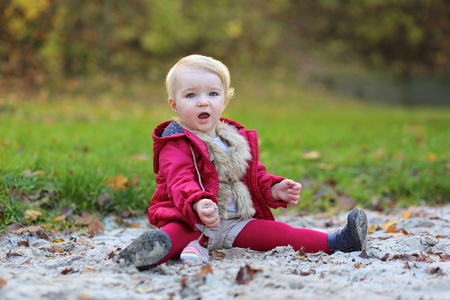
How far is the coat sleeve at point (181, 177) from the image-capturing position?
259cm

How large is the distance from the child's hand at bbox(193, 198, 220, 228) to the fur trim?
327 mm

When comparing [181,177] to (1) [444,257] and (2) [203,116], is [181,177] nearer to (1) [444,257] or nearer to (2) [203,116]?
(2) [203,116]

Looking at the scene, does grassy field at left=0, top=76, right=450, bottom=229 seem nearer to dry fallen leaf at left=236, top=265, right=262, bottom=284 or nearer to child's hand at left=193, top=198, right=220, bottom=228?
child's hand at left=193, top=198, right=220, bottom=228

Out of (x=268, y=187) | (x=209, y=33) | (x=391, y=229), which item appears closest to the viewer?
(x=268, y=187)

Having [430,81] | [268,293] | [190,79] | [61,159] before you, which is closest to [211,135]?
[190,79]

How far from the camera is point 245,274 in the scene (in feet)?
7.38

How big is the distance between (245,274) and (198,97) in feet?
3.67

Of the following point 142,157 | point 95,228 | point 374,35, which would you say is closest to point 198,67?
point 95,228

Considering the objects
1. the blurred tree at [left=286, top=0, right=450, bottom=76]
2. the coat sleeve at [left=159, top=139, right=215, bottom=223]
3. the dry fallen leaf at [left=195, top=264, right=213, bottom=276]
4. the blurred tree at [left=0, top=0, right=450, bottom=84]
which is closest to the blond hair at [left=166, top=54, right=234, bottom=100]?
the coat sleeve at [left=159, top=139, right=215, bottom=223]

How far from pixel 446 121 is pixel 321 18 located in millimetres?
8307

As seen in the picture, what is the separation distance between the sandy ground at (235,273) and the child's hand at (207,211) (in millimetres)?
223

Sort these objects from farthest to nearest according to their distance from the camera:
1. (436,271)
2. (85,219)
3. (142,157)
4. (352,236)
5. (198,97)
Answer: (142,157)
(85,219)
(198,97)
(352,236)
(436,271)

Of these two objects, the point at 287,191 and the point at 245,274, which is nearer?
the point at 245,274

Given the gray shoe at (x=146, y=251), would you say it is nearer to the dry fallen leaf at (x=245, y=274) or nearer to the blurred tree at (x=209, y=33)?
the dry fallen leaf at (x=245, y=274)
